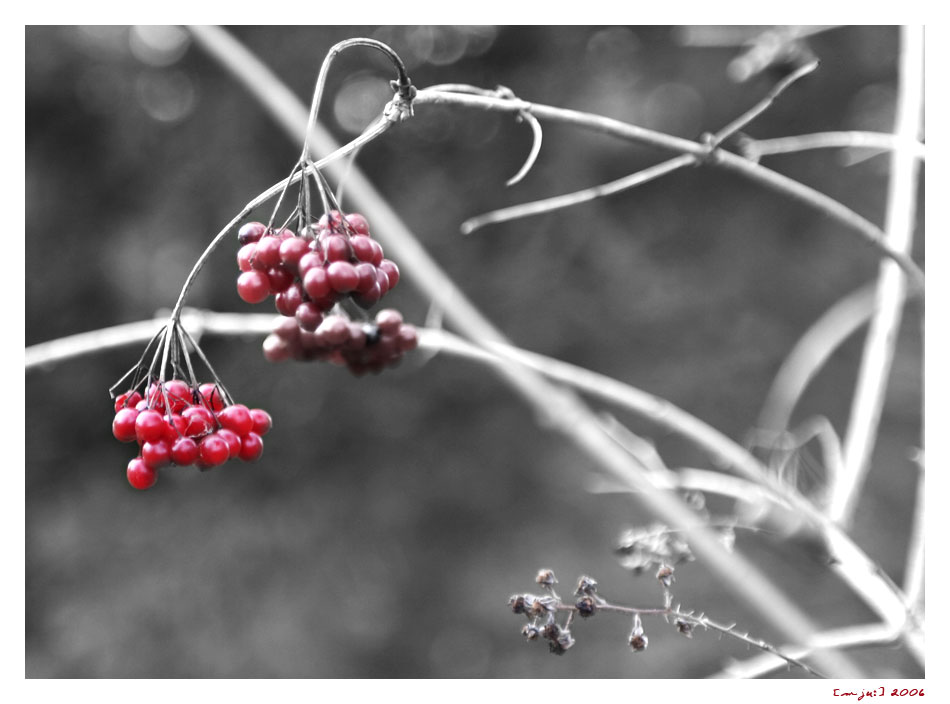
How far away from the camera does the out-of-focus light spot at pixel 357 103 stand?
324 centimetres

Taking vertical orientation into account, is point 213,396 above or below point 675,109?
below

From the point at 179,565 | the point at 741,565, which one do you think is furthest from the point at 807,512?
the point at 179,565

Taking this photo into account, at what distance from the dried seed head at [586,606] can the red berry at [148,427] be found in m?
0.37

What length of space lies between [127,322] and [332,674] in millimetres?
1650

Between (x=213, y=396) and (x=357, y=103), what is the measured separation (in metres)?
2.69

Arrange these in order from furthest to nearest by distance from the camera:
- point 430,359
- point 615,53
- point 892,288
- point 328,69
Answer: point 615,53
point 430,359
point 892,288
point 328,69

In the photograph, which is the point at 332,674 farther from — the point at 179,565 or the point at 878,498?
the point at 878,498

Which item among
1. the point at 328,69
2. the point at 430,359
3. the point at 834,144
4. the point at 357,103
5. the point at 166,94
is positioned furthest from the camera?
the point at 166,94

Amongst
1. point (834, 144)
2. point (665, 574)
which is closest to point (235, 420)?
point (665, 574)

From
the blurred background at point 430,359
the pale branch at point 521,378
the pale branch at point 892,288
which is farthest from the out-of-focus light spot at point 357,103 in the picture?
the pale branch at point 892,288

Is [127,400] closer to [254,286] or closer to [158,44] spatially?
[254,286]

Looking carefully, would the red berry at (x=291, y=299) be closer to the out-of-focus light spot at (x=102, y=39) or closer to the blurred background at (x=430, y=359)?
the blurred background at (x=430, y=359)

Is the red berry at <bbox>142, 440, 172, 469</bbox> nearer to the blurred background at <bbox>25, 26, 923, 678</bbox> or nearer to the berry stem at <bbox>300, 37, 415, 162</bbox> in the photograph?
the berry stem at <bbox>300, 37, 415, 162</bbox>

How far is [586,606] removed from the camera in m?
0.73
